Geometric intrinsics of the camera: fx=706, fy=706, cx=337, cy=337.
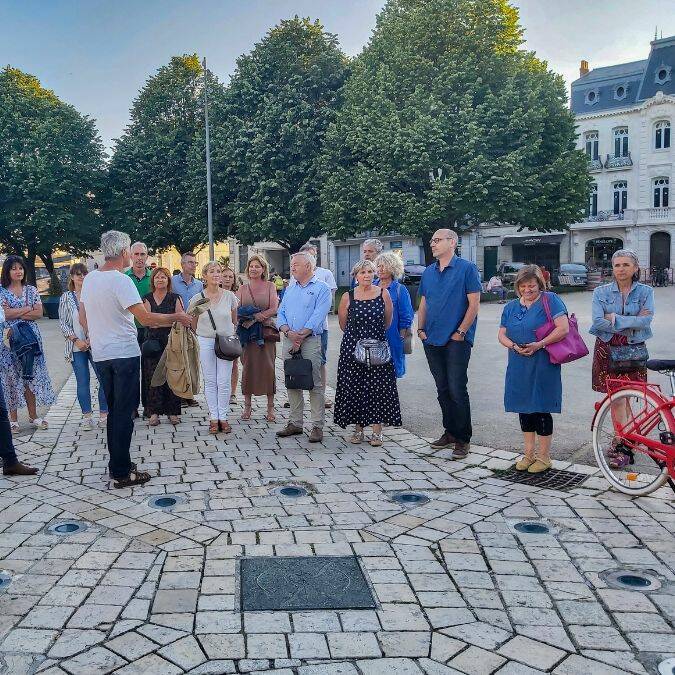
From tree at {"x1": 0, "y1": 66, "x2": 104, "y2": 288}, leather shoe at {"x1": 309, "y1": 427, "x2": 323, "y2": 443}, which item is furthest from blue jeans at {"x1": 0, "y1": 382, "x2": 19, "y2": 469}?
tree at {"x1": 0, "y1": 66, "x2": 104, "y2": 288}

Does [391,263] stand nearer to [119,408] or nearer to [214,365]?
[214,365]

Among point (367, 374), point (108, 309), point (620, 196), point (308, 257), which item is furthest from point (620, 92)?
point (108, 309)

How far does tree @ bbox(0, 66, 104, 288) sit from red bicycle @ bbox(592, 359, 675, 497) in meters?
29.8

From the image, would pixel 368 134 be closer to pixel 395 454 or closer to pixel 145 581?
pixel 395 454

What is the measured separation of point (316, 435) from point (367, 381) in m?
0.76

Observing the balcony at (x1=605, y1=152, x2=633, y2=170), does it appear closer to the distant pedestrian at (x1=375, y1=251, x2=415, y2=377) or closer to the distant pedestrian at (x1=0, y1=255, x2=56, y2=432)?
the distant pedestrian at (x1=375, y1=251, x2=415, y2=377)

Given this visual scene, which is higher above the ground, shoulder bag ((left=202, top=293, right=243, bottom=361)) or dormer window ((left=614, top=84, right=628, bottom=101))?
dormer window ((left=614, top=84, right=628, bottom=101))

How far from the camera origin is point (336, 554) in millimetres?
4324

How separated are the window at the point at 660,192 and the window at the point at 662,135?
211cm

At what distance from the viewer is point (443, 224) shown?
28766mm

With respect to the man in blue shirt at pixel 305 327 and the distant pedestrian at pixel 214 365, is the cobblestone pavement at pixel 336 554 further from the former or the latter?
the distant pedestrian at pixel 214 365

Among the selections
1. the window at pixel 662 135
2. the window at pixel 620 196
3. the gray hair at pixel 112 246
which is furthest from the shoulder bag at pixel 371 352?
the window at pixel 662 135

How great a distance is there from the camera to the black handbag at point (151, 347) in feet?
26.2

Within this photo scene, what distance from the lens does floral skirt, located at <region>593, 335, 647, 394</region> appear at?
6148 mm
